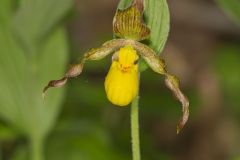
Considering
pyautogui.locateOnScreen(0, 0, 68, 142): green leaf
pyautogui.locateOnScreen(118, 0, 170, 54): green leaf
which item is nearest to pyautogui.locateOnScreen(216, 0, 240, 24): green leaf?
pyautogui.locateOnScreen(118, 0, 170, 54): green leaf

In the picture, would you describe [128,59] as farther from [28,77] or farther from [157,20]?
[28,77]

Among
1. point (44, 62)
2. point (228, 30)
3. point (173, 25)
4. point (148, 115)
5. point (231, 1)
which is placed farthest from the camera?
point (173, 25)

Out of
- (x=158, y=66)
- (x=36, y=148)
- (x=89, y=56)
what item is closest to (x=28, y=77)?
(x=36, y=148)

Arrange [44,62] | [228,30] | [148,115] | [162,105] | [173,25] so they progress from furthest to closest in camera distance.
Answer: [173,25], [228,30], [148,115], [162,105], [44,62]

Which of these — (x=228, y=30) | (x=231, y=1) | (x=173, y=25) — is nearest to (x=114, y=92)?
(x=231, y=1)

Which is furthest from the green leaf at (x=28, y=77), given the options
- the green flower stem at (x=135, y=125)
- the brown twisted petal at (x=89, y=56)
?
the green flower stem at (x=135, y=125)

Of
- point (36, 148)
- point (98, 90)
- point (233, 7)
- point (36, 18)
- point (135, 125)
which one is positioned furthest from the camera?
point (98, 90)

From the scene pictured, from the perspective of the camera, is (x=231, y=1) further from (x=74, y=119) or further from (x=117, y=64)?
(x=74, y=119)
